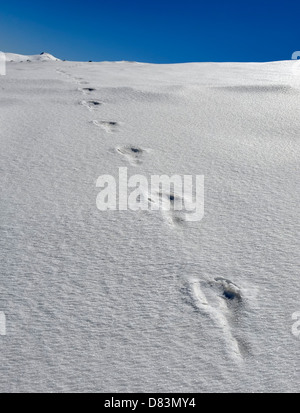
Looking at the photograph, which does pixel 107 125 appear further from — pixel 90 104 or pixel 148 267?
pixel 148 267

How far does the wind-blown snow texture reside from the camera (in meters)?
1.00

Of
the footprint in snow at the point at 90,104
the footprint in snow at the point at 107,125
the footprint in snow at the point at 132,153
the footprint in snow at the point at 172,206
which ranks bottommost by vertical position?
the footprint in snow at the point at 172,206

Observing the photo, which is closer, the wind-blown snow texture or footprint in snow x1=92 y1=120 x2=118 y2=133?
the wind-blown snow texture

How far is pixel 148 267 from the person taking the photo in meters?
1.33

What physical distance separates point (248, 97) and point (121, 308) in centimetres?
276

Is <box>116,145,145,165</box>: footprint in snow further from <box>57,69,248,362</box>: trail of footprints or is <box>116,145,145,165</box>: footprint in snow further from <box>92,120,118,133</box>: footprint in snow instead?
<box>57,69,248,362</box>: trail of footprints

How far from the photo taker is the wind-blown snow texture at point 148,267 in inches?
39.3

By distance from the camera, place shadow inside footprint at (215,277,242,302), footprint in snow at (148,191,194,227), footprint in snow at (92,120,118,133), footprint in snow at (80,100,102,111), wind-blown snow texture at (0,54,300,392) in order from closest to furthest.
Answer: wind-blown snow texture at (0,54,300,392) < shadow inside footprint at (215,277,242,302) < footprint in snow at (148,191,194,227) < footprint in snow at (92,120,118,133) < footprint in snow at (80,100,102,111)

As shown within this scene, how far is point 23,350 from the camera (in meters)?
1.03

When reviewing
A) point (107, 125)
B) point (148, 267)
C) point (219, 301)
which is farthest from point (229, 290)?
point (107, 125)

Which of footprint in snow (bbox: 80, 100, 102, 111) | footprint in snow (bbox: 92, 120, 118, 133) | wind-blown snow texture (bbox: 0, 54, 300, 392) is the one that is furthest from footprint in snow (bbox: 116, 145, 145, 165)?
footprint in snow (bbox: 80, 100, 102, 111)

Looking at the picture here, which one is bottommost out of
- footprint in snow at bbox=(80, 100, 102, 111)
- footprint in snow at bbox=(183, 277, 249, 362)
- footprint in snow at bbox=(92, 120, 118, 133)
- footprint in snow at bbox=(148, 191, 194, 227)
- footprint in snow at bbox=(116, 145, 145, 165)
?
footprint in snow at bbox=(183, 277, 249, 362)

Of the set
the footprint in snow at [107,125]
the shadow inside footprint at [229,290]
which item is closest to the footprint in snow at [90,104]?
the footprint in snow at [107,125]

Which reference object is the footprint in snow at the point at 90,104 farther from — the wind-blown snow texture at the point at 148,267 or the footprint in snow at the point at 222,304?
the footprint in snow at the point at 222,304
